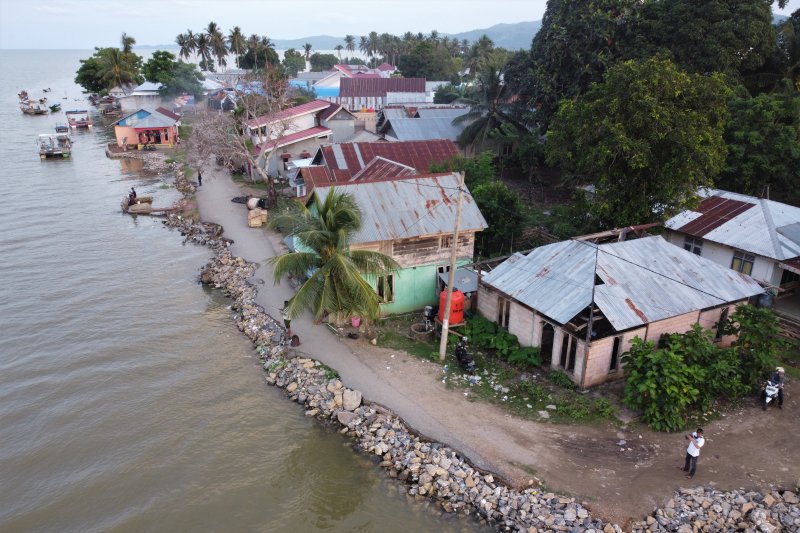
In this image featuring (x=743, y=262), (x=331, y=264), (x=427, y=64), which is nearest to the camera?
(x=331, y=264)

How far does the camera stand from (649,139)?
20.8 meters

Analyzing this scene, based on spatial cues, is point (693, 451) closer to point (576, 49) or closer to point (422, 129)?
point (576, 49)

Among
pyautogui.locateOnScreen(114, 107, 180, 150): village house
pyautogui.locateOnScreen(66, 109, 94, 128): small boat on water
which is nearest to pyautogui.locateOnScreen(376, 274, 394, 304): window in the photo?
pyautogui.locateOnScreen(114, 107, 180, 150): village house

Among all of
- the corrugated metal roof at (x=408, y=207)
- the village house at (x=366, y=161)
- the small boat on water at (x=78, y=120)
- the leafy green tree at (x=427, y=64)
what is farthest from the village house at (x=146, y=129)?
the leafy green tree at (x=427, y=64)

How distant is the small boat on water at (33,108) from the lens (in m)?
89.6

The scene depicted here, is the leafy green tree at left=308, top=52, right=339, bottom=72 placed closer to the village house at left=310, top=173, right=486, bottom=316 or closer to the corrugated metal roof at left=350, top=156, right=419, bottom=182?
the corrugated metal roof at left=350, top=156, right=419, bottom=182

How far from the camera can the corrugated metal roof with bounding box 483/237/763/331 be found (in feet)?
54.7

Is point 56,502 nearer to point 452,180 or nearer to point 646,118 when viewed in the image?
point 452,180

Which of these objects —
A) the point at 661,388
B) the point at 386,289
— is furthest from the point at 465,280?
the point at 661,388

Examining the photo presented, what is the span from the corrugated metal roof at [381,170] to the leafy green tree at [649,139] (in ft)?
30.6

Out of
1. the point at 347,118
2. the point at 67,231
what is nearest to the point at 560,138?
the point at 347,118

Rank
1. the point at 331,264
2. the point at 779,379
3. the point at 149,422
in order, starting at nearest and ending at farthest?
the point at 779,379 < the point at 149,422 < the point at 331,264

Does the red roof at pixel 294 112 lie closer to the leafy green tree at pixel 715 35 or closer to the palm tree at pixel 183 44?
the leafy green tree at pixel 715 35

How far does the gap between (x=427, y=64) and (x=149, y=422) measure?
8683 cm
